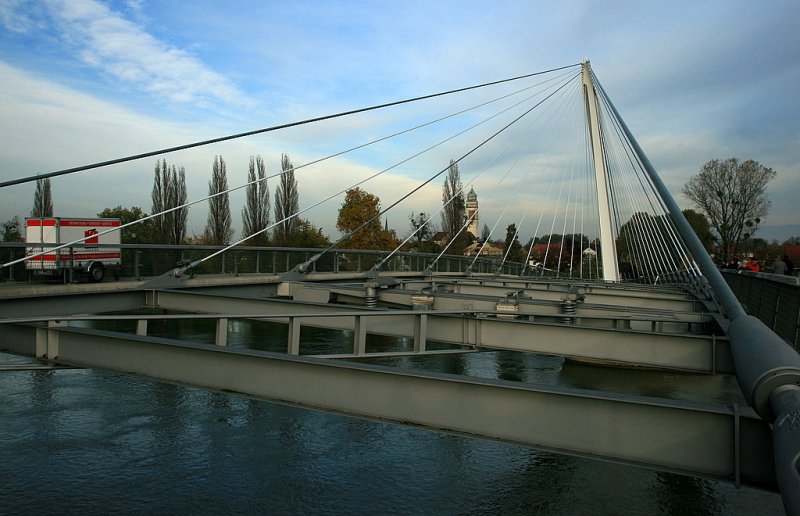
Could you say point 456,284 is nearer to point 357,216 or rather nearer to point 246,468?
point 246,468

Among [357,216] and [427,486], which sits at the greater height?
[357,216]

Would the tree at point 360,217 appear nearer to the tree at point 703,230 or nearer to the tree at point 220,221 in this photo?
the tree at point 220,221

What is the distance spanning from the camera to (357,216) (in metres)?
57.0

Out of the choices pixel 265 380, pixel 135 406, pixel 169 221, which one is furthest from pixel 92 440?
pixel 169 221

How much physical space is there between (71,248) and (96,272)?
788mm

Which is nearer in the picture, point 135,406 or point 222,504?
point 222,504

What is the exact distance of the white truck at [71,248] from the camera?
13.2 m

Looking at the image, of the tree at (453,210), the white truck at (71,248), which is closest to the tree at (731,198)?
the tree at (453,210)

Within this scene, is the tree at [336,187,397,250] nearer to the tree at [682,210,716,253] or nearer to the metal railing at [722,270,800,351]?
the tree at [682,210,716,253]

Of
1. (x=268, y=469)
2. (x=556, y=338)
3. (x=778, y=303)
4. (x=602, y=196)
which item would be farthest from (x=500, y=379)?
(x=602, y=196)

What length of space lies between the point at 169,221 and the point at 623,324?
43.4m

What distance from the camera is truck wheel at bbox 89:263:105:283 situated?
14.3 m

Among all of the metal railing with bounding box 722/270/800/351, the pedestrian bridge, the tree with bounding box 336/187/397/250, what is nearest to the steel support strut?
the pedestrian bridge

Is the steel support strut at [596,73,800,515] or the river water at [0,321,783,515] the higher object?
the steel support strut at [596,73,800,515]
